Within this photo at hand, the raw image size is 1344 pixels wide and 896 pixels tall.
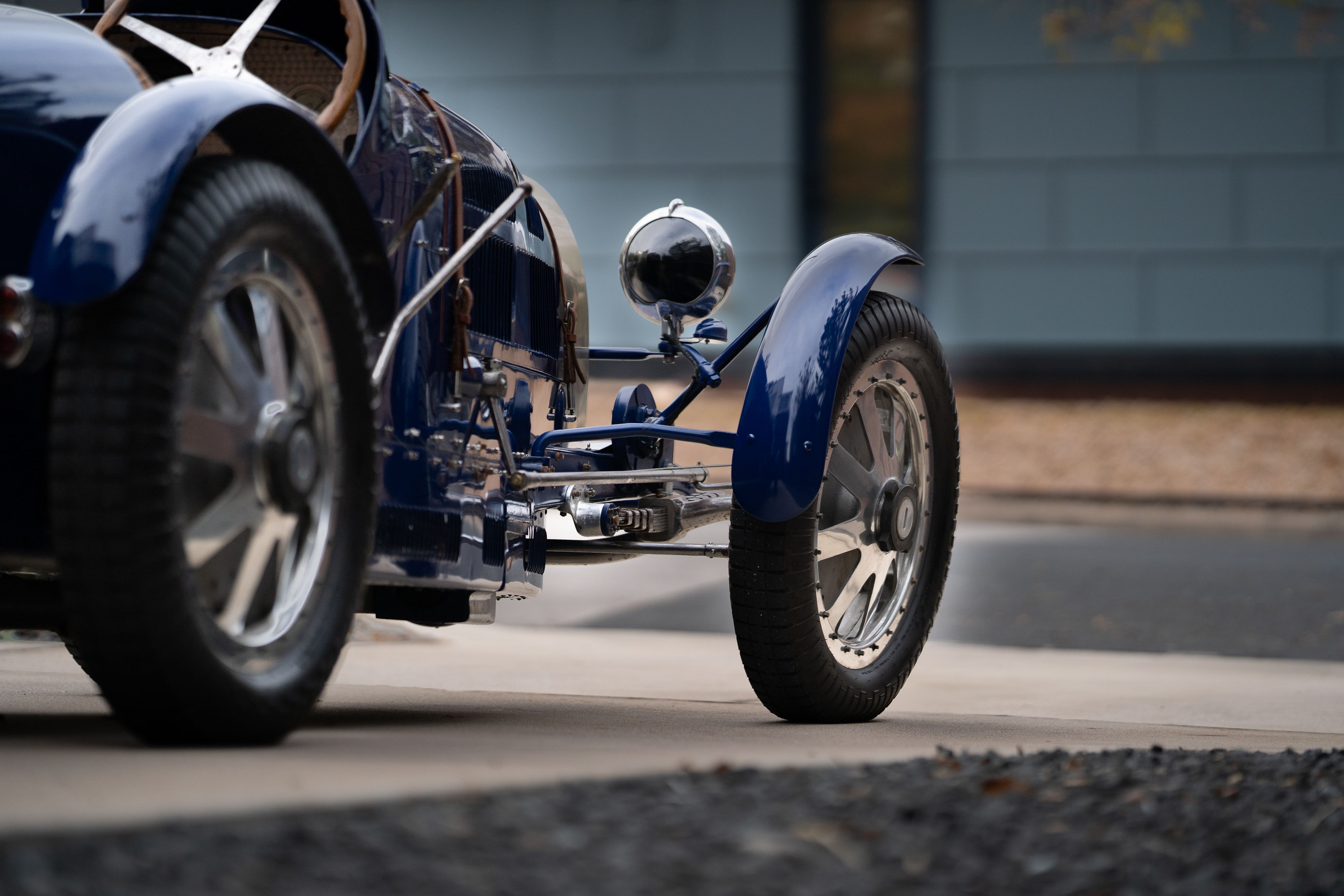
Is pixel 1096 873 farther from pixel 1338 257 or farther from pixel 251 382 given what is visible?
pixel 1338 257

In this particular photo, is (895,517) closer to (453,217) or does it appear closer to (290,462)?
(453,217)

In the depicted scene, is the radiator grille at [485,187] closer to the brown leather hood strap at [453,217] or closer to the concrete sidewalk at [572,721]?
the brown leather hood strap at [453,217]

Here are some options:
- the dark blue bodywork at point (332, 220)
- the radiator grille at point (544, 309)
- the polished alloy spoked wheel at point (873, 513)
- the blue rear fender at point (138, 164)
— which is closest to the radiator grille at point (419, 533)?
the dark blue bodywork at point (332, 220)

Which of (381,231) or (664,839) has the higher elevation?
(381,231)

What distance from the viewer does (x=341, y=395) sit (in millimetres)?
2744

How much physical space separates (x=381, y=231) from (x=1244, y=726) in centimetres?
251

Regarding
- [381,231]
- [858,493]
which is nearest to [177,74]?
[381,231]

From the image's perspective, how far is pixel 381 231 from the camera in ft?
11.2

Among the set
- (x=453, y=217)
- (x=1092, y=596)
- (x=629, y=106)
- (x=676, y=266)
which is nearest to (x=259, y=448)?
(x=453, y=217)

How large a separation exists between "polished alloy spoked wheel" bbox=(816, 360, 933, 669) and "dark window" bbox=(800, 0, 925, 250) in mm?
9742

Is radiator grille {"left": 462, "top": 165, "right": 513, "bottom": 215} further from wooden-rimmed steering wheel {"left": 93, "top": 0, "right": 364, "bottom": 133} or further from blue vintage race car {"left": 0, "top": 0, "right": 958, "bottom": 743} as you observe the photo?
wooden-rimmed steering wheel {"left": 93, "top": 0, "right": 364, "bottom": 133}

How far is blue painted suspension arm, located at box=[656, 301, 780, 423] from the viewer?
448 cm

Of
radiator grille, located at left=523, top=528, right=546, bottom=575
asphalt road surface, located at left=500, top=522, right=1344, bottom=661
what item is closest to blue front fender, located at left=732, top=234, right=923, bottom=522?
radiator grille, located at left=523, top=528, right=546, bottom=575

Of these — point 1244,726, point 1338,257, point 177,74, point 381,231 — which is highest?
point 1338,257
